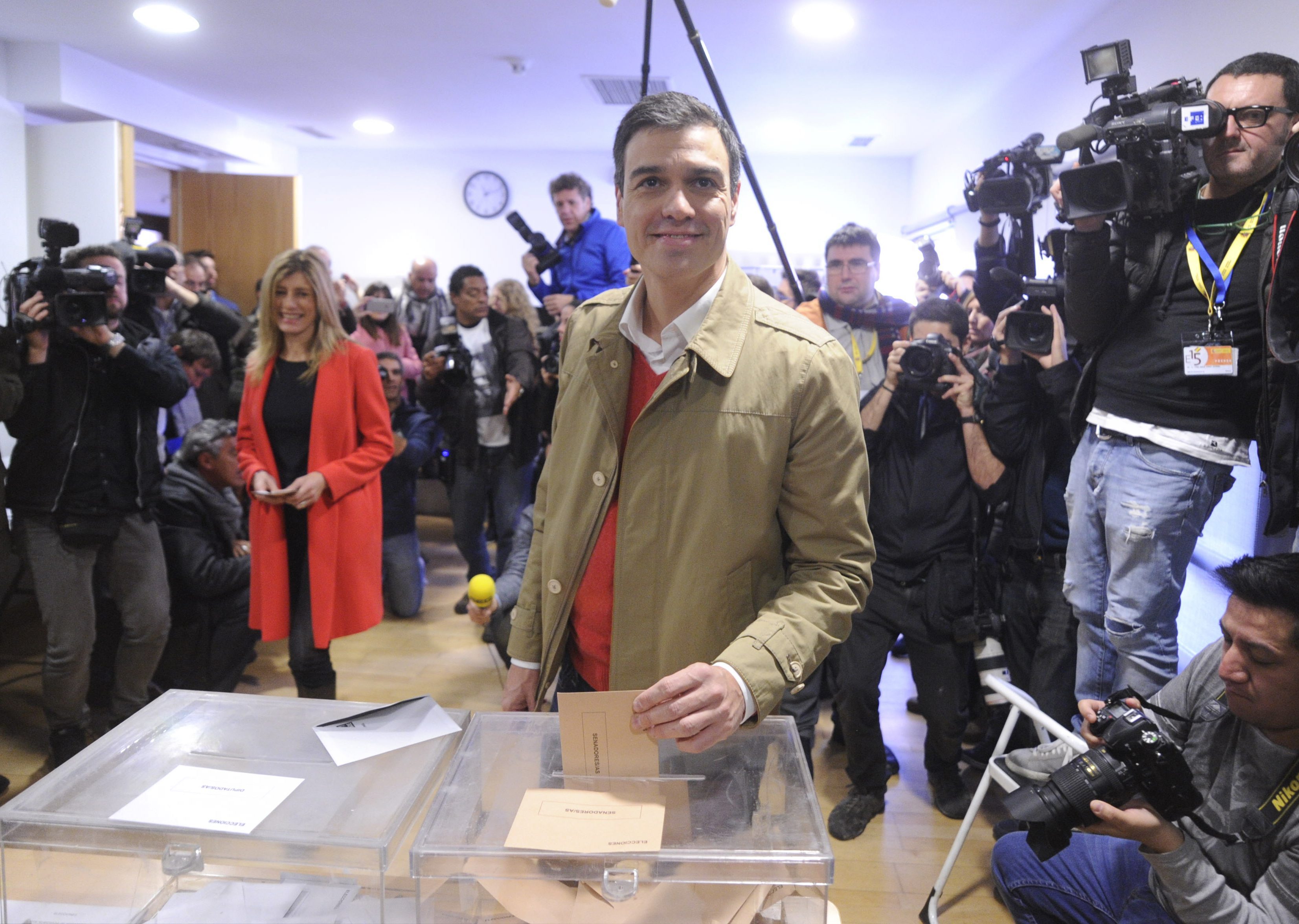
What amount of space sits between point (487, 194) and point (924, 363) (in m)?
7.25

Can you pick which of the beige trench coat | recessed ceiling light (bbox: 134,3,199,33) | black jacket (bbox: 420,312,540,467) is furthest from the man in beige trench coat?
recessed ceiling light (bbox: 134,3,199,33)

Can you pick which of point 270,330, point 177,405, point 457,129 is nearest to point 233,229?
point 457,129

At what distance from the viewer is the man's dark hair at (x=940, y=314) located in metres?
2.71

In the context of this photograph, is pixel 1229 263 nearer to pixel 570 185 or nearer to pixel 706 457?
pixel 706 457

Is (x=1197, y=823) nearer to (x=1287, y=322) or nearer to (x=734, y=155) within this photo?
(x=1287, y=322)

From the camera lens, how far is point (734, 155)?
113 centimetres

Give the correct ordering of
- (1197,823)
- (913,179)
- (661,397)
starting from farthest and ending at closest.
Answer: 1. (913,179)
2. (1197,823)
3. (661,397)

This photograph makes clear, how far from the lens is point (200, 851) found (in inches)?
32.1

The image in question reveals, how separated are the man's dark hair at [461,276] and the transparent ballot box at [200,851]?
12.3ft

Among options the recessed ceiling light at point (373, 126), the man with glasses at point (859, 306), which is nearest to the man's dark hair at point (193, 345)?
the man with glasses at point (859, 306)

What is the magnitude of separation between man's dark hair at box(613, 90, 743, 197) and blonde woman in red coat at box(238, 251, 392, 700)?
1.57m

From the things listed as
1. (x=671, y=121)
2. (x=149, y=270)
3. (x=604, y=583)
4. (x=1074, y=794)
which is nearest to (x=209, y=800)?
(x=604, y=583)

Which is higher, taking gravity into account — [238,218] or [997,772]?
[238,218]

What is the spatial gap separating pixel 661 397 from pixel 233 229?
6345 mm
